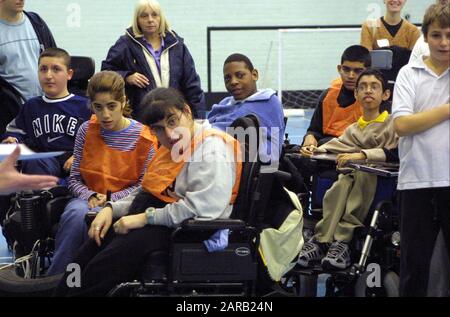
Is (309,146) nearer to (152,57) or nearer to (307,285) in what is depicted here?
(307,285)

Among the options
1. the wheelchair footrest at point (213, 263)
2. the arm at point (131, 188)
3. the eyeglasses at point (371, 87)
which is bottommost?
the wheelchair footrest at point (213, 263)

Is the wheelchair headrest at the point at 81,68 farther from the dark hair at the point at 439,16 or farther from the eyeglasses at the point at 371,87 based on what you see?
the dark hair at the point at 439,16

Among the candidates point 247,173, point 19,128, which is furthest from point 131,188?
point 19,128

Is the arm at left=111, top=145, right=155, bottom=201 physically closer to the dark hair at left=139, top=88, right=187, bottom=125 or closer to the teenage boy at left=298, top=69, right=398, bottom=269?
the dark hair at left=139, top=88, right=187, bottom=125

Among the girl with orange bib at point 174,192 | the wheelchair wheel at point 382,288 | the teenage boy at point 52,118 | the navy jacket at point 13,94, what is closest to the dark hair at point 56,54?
the teenage boy at point 52,118

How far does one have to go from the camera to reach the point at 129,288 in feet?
10.9

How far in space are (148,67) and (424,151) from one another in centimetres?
219

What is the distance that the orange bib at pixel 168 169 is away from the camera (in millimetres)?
3365

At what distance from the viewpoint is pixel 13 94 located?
476cm

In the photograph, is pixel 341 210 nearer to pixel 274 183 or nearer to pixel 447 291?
pixel 274 183

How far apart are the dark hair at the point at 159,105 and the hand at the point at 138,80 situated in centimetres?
144

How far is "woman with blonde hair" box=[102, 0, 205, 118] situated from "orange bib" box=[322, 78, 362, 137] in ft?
2.60
